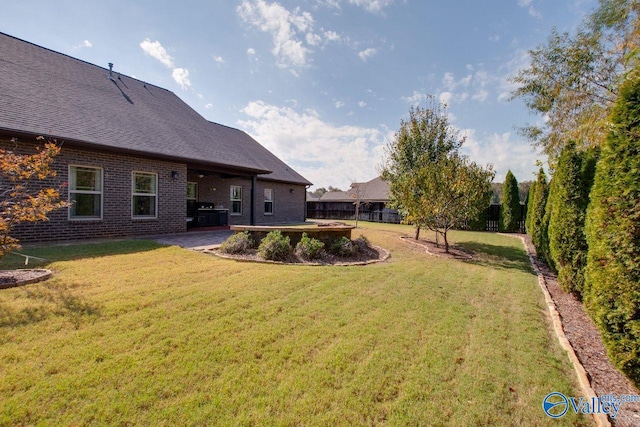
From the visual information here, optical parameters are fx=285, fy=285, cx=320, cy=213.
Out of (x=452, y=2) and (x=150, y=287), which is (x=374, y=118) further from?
(x=150, y=287)

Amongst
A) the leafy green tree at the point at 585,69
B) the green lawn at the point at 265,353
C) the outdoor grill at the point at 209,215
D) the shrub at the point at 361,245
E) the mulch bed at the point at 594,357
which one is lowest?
the mulch bed at the point at 594,357

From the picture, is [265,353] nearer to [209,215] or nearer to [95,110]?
[95,110]

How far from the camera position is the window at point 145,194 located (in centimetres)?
973

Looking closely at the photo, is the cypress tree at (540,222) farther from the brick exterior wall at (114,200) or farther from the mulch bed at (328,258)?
the brick exterior wall at (114,200)

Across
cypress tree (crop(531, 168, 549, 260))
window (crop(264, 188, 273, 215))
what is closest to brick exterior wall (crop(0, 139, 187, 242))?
window (crop(264, 188, 273, 215))

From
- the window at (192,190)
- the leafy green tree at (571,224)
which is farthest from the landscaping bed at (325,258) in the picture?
the window at (192,190)

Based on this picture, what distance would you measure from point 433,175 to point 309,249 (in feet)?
16.3

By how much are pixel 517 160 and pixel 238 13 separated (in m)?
16.6

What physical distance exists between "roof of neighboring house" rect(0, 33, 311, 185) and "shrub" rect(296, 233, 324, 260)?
6.17 m

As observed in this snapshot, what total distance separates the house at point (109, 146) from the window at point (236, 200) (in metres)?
1.03

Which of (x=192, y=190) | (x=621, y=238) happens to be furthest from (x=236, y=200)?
(x=621, y=238)

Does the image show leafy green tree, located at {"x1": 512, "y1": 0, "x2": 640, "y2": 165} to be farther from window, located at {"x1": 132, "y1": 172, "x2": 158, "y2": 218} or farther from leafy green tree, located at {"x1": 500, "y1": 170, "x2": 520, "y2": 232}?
window, located at {"x1": 132, "y1": 172, "x2": 158, "y2": 218}

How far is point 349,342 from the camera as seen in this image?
10.2 ft

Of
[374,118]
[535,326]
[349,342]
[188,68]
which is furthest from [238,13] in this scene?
[535,326]
